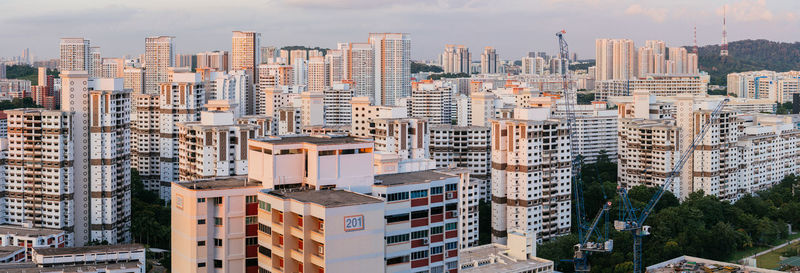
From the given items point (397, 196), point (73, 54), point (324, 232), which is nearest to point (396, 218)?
point (397, 196)

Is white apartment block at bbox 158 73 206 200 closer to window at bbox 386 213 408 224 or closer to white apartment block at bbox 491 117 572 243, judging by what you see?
white apartment block at bbox 491 117 572 243

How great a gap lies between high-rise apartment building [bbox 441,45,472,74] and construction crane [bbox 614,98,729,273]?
27.5 m

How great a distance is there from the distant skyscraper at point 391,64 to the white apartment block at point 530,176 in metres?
14.8

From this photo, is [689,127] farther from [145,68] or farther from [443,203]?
[145,68]

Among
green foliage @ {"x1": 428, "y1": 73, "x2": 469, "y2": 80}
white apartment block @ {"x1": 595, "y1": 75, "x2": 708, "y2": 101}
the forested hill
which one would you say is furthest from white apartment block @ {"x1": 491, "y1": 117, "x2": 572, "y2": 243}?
the forested hill

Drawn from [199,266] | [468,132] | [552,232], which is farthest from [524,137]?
[199,266]

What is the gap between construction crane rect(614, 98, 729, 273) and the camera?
14.1m

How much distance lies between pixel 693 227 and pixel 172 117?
10387mm

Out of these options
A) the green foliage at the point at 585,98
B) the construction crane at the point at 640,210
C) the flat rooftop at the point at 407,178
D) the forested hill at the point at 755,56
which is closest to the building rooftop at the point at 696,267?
the construction crane at the point at 640,210

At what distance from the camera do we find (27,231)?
1412 centimetres

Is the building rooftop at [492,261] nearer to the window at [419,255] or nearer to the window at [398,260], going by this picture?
the window at [419,255]

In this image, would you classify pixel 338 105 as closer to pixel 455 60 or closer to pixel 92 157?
pixel 92 157

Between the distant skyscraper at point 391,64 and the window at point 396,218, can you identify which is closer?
the window at point 396,218

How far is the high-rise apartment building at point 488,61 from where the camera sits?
4700 cm
